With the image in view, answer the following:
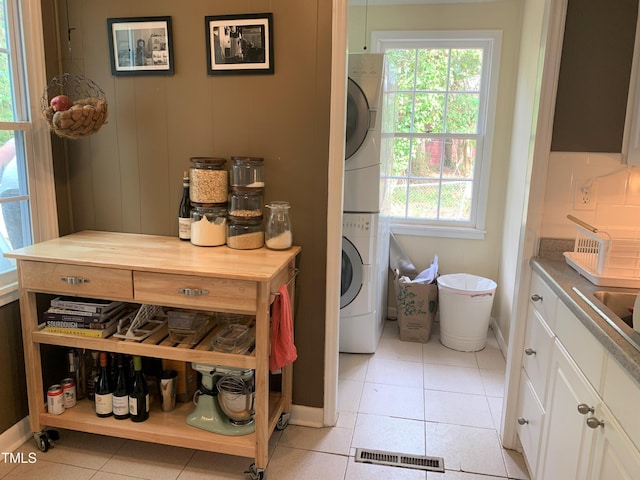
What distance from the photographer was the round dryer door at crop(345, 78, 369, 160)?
120 inches

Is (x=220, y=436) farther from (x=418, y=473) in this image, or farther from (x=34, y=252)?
(x=34, y=252)

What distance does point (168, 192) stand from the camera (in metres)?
2.42

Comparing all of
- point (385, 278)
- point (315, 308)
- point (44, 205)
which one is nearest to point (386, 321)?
point (385, 278)

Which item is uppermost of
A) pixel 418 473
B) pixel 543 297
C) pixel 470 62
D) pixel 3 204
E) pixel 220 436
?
pixel 470 62

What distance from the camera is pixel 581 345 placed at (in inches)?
59.8

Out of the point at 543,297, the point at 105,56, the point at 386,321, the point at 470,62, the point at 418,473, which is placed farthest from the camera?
the point at 386,321

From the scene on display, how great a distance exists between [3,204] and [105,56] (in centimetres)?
83

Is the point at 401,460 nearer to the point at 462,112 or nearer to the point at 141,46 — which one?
the point at 141,46

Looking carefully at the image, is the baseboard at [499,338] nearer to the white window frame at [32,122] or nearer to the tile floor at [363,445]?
the tile floor at [363,445]

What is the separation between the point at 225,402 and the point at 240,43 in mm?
1595

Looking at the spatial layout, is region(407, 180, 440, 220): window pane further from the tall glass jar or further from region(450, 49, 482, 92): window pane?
the tall glass jar

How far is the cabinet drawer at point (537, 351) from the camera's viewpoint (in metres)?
1.90

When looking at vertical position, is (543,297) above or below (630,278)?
below

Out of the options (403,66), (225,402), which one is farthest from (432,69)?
(225,402)
